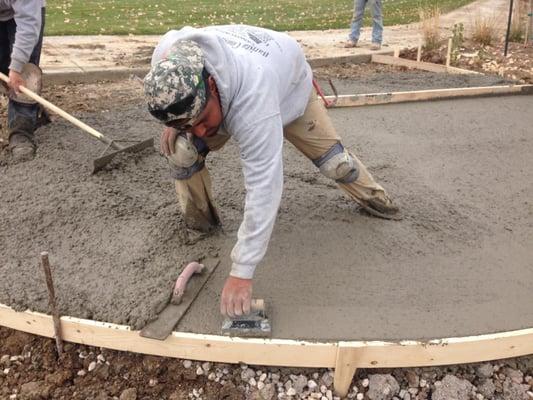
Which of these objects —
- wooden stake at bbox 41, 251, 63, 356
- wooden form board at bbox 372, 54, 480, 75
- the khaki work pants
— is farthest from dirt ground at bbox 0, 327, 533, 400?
wooden form board at bbox 372, 54, 480, 75

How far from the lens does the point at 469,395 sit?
233 cm

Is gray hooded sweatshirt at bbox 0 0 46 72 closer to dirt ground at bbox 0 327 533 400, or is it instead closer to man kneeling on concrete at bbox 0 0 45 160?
man kneeling on concrete at bbox 0 0 45 160

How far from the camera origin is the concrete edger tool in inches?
143

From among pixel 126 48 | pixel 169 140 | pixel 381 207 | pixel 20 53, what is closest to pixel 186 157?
pixel 169 140

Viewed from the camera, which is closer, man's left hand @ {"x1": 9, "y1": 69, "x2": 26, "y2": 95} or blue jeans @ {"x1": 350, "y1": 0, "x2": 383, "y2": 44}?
man's left hand @ {"x1": 9, "y1": 69, "x2": 26, "y2": 95}

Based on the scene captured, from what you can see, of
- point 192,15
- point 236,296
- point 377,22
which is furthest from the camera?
point 192,15

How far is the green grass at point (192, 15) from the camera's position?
8.41m

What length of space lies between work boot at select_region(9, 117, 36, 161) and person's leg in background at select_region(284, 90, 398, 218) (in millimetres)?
1977

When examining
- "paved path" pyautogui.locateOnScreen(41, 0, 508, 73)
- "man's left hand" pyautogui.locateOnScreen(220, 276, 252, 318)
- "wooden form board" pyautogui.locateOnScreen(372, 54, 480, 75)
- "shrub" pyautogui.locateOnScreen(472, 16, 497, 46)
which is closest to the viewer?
"man's left hand" pyautogui.locateOnScreen(220, 276, 252, 318)

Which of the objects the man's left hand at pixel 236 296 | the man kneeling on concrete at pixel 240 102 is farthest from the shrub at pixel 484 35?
the man's left hand at pixel 236 296

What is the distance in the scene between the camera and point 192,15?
9.94 metres

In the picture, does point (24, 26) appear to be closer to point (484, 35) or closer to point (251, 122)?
point (251, 122)

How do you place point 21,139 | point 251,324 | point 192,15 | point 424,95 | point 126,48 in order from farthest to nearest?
point 192,15
point 126,48
point 424,95
point 21,139
point 251,324

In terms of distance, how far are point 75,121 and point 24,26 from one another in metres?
0.65
